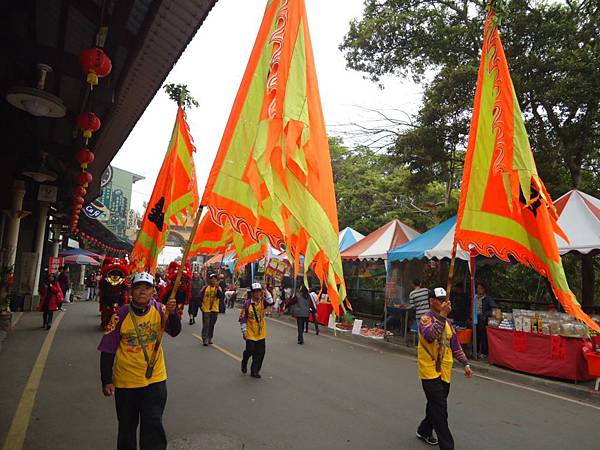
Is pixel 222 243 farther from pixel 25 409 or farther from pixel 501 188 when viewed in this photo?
pixel 25 409

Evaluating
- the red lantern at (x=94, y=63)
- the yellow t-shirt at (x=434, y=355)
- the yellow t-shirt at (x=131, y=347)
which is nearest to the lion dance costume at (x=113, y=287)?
the red lantern at (x=94, y=63)

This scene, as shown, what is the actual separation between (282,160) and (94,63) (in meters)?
3.99

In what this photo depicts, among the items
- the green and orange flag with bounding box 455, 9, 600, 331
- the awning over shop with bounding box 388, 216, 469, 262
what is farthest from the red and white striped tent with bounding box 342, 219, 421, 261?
the green and orange flag with bounding box 455, 9, 600, 331

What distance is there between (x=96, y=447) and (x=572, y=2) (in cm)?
1432

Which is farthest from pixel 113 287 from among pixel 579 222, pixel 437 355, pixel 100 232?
pixel 100 232

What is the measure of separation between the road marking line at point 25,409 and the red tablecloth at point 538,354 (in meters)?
8.70

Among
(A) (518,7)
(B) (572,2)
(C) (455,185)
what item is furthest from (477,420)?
(C) (455,185)

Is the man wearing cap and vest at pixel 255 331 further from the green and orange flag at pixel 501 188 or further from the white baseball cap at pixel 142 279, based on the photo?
the green and orange flag at pixel 501 188

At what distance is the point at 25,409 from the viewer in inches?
202

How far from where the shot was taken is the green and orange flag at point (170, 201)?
4.92 m

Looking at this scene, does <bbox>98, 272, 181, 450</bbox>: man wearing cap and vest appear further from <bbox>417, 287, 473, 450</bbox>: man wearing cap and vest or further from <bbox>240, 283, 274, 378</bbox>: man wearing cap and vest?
<bbox>240, 283, 274, 378</bbox>: man wearing cap and vest

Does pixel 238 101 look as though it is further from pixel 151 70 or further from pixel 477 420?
pixel 477 420

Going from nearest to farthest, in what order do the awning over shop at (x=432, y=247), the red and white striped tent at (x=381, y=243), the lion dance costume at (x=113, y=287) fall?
the lion dance costume at (x=113, y=287), the awning over shop at (x=432, y=247), the red and white striped tent at (x=381, y=243)

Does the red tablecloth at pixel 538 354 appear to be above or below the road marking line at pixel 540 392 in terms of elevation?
above
